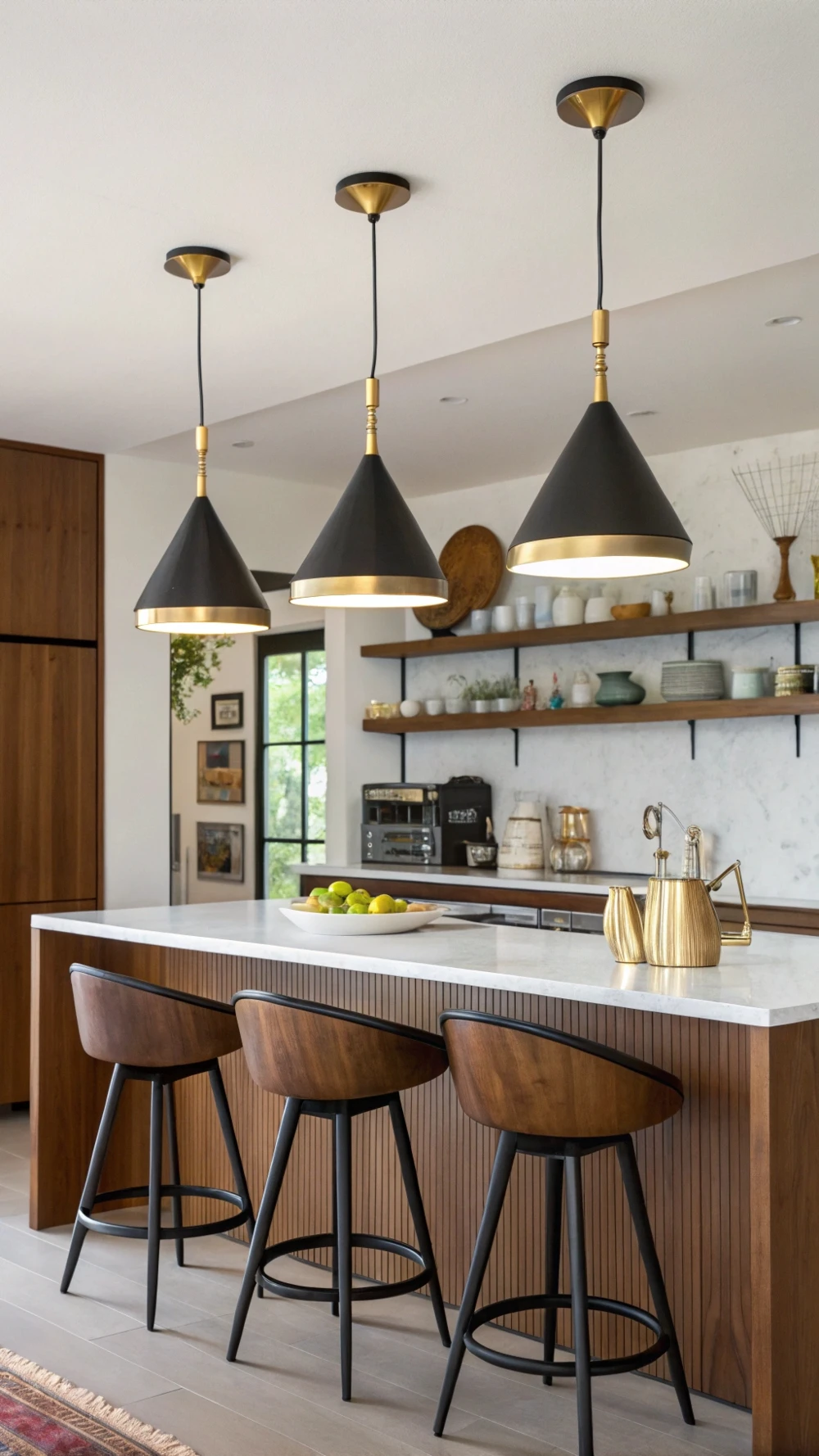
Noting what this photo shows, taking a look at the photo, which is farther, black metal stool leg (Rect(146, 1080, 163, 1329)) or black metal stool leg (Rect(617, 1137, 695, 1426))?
black metal stool leg (Rect(146, 1080, 163, 1329))

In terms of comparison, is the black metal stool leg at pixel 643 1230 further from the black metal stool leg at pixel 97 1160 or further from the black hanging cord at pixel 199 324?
the black hanging cord at pixel 199 324

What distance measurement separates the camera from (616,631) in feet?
19.3

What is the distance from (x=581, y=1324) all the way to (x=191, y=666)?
20.5 feet

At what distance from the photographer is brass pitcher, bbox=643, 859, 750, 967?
287 cm

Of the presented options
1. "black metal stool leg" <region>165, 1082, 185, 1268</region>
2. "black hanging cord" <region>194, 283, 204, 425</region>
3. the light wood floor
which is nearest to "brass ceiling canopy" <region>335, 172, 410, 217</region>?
"black hanging cord" <region>194, 283, 204, 425</region>

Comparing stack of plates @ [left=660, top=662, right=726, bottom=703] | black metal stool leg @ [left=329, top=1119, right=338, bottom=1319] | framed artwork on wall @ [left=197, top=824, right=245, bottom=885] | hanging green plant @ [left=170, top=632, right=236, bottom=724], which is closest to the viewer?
black metal stool leg @ [left=329, top=1119, right=338, bottom=1319]

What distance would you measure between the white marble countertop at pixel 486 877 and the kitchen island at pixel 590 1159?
1607 millimetres

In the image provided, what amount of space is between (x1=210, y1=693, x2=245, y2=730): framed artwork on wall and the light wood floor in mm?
5488

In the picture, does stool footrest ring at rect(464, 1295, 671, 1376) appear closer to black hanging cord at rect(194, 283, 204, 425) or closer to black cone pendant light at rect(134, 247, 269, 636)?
black cone pendant light at rect(134, 247, 269, 636)

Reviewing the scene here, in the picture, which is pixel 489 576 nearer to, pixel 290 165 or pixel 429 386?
pixel 429 386

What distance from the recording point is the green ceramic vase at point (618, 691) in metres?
5.91

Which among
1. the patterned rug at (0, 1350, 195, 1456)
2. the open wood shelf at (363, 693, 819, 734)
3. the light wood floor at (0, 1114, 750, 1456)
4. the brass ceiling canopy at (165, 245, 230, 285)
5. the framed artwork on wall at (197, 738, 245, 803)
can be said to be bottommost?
the light wood floor at (0, 1114, 750, 1456)


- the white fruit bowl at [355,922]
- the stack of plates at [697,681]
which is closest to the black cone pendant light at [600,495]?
the white fruit bowl at [355,922]

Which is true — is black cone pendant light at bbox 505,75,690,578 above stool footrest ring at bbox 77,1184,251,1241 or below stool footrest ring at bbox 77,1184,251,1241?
above
